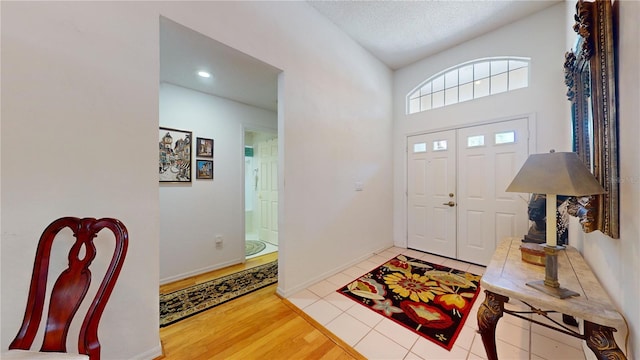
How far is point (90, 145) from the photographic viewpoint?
4.18 ft

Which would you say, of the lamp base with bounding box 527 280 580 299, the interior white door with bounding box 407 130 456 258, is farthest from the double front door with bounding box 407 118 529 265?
the lamp base with bounding box 527 280 580 299

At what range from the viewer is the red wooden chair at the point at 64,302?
2.99ft

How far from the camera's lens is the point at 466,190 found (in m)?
3.16

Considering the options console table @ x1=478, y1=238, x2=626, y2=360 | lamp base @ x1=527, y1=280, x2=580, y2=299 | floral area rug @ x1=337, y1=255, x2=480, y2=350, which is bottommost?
floral area rug @ x1=337, y1=255, x2=480, y2=350

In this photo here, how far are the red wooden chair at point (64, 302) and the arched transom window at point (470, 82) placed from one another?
399 centimetres

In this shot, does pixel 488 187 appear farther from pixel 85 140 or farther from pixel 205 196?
pixel 85 140

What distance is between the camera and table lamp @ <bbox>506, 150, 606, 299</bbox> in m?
0.93

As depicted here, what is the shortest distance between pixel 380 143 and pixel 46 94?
3.45 m

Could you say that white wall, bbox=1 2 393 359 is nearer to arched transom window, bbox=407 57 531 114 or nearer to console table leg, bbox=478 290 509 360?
console table leg, bbox=478 290 509 360

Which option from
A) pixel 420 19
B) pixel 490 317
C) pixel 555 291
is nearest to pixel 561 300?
pixel 555 291

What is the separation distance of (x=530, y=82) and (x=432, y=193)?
5.85 feet

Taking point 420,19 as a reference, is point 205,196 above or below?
below

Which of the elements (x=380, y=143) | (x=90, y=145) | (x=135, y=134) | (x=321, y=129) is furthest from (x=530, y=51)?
(x=90, y=145)

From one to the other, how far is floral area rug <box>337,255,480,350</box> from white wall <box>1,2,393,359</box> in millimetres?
798
